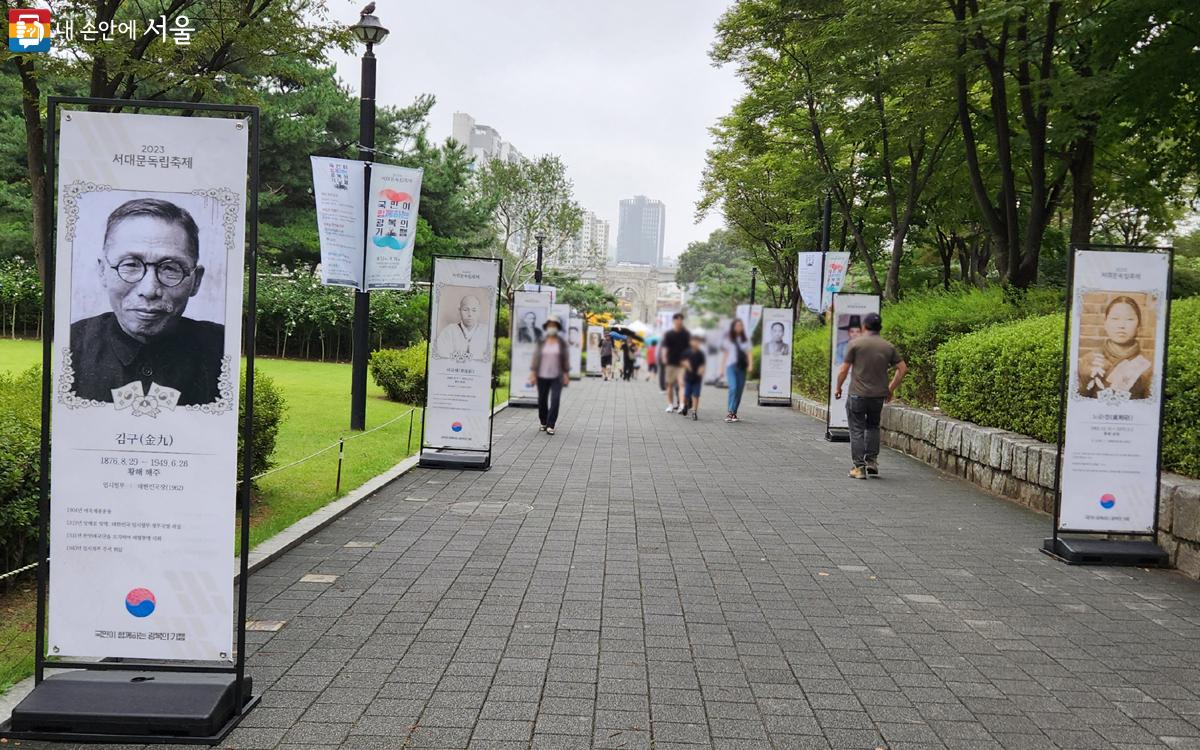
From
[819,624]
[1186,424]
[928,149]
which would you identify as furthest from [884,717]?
[928,149]

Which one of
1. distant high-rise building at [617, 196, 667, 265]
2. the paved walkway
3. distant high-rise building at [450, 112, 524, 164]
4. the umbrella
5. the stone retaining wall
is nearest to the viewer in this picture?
Result: the umbrella

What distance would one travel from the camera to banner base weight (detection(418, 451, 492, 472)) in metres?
11.7

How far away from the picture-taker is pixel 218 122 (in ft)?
12.6

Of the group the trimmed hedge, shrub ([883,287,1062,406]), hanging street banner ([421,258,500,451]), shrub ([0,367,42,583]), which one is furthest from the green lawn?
shrub ([883,287,1062,406])

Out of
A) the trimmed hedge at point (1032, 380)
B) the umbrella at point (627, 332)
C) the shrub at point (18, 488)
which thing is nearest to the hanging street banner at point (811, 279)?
the trimmed hedge at point (1032, 380)

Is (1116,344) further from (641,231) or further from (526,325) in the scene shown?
(526,325)

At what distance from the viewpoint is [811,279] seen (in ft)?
70.2

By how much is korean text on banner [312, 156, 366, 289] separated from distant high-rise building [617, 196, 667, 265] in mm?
8643

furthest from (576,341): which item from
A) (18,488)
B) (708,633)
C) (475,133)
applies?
(475,133)

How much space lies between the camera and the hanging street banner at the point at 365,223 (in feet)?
40.0

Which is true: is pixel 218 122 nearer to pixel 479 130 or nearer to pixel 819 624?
pixel 819 624

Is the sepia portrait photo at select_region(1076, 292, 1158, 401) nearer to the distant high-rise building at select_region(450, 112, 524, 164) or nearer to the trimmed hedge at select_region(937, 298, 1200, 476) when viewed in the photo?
the trimmed hedge at select_region(937, 298, 1200, 476)

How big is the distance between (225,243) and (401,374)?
16152 mm

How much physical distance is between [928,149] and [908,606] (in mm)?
19327
